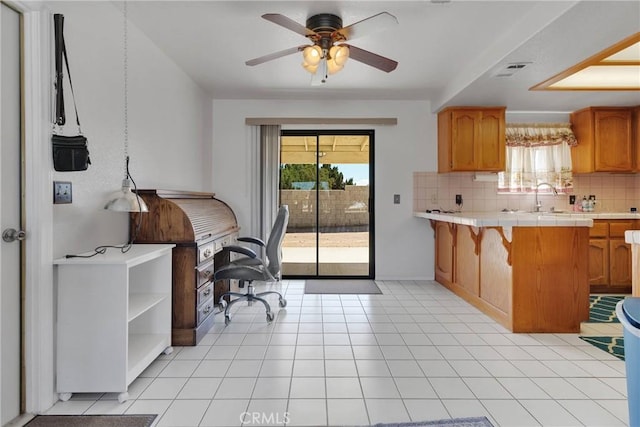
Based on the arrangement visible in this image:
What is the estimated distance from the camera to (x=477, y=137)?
14.4 ft

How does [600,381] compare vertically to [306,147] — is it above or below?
below

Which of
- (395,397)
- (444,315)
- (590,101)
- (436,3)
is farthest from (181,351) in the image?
(590,101)

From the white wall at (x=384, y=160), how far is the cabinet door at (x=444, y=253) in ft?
0.46

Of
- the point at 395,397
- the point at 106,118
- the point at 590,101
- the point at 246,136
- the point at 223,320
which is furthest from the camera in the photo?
the point at 246,136

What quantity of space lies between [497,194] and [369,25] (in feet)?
11.2

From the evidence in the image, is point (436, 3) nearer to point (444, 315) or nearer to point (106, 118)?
Answer: point (106, 118)

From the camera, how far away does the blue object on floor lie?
4.83 feet

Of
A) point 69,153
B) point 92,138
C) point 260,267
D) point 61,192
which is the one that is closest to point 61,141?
Result: point 69,153

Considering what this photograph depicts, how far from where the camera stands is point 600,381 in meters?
2.10

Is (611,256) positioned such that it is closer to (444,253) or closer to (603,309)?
(603,309)

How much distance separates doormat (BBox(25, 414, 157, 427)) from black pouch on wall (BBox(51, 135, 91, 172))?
4.07 feet

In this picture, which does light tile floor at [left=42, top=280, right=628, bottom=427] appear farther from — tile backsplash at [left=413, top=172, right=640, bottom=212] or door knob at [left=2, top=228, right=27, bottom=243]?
tile backsplash at [left=413, top=172, right=640, bottom=212]

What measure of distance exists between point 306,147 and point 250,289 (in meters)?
2.26
